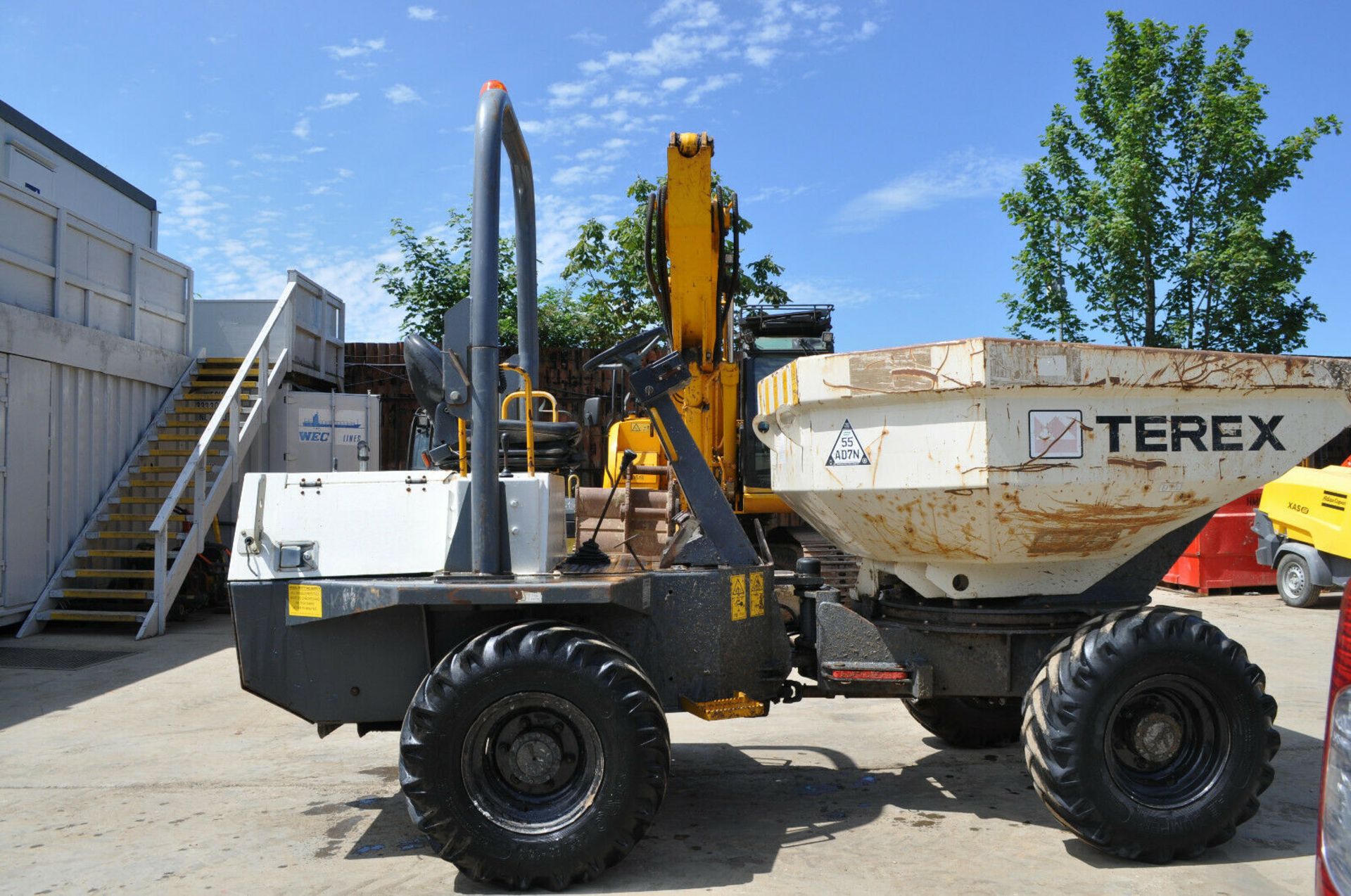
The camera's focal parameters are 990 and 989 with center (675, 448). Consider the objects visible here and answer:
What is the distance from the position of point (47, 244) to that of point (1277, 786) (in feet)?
41.1

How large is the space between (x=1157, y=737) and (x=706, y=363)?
564 cm

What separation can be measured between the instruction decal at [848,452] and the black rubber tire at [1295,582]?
1036cm

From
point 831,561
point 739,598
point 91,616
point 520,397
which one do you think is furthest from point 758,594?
point 91,616

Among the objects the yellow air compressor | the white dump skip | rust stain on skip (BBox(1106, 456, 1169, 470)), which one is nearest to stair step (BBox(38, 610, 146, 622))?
the white dump skip

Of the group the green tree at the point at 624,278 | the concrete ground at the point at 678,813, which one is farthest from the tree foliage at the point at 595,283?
the concrete ground at the point at 678,813

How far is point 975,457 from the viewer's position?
4000 mm

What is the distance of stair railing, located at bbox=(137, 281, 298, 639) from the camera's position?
34.5 ft

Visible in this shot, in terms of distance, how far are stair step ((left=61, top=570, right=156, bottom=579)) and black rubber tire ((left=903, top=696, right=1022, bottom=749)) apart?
8540 mm

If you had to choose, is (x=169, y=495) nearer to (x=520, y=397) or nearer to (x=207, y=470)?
(x=207, y=470)

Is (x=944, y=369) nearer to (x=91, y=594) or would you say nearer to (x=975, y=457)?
(x=975, y=457)

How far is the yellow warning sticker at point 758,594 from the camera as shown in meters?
4.59

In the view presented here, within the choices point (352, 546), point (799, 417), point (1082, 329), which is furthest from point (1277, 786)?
point (1082, 329)

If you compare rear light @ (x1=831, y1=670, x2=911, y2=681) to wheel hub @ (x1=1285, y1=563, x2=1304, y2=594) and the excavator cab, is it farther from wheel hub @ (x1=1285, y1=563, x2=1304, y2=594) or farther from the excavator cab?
wheel hub @ (x1=1285, y1=563, x2=1304, y2=594)

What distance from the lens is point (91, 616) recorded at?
10.4 metres
